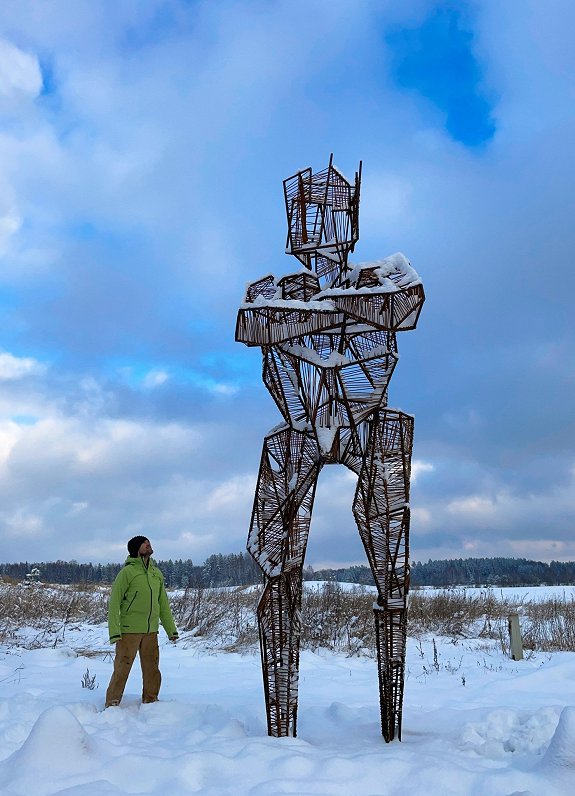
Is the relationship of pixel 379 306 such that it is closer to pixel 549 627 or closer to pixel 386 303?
pixel 386 303

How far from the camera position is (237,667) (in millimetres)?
8938

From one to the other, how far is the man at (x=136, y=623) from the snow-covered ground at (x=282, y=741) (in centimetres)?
27

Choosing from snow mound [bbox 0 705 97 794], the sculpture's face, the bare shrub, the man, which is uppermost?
the sculpture's face

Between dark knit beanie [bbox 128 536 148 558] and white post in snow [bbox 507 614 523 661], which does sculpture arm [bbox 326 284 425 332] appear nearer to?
dark knit beanie [bbox 128 536 148 558]

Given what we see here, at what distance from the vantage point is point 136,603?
19.3 feet

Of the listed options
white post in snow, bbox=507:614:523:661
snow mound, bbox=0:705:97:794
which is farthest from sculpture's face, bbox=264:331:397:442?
white post in snow, bbox=507:614:523:661

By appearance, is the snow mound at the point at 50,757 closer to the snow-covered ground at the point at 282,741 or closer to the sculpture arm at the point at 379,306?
the snow-covered ground at the point at 282,741

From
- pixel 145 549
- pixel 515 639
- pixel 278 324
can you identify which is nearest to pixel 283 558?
pixel 278 324

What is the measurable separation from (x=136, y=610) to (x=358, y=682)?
3630 millimetres

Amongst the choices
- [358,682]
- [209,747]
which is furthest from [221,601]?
[209,747]

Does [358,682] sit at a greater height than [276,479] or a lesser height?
lesser

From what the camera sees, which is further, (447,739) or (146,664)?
(146,664)

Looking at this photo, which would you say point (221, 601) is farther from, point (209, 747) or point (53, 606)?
point (209, 747)

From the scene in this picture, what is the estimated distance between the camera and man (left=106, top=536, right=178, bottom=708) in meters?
5.65
